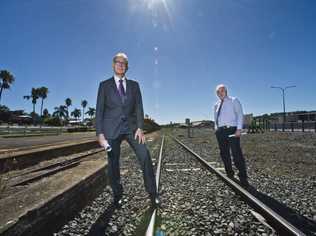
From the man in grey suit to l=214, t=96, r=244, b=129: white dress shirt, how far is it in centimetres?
229

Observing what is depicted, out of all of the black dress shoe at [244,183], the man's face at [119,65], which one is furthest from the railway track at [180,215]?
the man's face at [119,65]

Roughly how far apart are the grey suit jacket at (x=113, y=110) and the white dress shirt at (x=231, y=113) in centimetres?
230

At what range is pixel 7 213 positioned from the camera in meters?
2.37

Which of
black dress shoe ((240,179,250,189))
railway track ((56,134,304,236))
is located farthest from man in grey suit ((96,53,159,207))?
black dress shoe ((240,179,250,189))

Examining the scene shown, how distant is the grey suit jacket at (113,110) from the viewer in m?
3.20

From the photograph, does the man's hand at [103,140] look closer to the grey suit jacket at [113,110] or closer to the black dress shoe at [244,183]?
the grey suit jacket at [113,110]

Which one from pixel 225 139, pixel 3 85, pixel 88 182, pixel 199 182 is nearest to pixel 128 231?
pixel 88 182

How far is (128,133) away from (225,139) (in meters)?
2.64

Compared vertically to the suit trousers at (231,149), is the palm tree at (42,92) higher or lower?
higher

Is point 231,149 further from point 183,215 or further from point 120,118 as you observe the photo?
point 120,118

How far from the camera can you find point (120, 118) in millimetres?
3193

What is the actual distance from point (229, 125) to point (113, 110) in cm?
269

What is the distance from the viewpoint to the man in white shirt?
4895 millimetres

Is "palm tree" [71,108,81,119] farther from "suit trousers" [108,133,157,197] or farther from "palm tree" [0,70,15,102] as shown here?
"suit trousers" [108,133,157,197]
